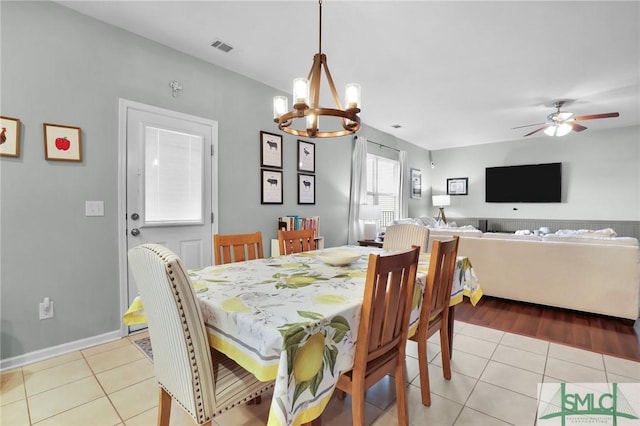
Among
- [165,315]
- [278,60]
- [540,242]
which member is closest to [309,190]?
[278,60]

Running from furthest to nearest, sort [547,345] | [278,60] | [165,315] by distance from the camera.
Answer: [278,60]
[547,345]
[165,315]

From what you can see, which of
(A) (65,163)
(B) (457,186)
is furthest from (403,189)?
(A) (65,163)

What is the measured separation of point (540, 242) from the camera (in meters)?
3.14

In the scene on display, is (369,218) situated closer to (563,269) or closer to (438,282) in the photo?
(563,269)

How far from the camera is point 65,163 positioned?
2.19 metres

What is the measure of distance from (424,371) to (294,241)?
1.30 metres

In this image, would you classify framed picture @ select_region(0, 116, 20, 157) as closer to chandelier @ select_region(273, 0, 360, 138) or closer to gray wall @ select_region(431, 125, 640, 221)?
chandelier @ select_region(273, 0, 360, 138)

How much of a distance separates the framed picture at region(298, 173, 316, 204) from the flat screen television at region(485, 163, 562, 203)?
452 centimetres

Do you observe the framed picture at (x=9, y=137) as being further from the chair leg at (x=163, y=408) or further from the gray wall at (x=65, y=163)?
the chair leg at (x=163, y=408)

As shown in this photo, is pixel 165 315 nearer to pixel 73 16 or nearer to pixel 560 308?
pixel 73 16

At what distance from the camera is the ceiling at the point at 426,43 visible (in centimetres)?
222

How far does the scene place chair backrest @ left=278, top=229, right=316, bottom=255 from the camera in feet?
7.73

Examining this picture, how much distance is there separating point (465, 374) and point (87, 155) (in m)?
3.11

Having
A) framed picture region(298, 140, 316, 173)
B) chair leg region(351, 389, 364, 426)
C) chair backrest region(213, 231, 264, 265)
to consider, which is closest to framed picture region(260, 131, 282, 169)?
framed picture region(298, 140, 316, 173)
